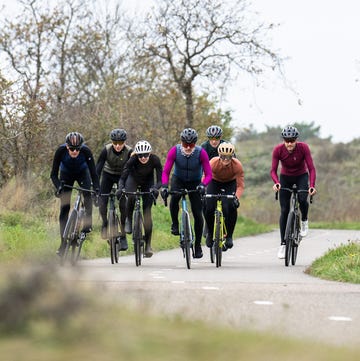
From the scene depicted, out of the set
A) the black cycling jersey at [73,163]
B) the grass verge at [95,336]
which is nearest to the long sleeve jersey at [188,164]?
the black cycling jersey at [73,163]

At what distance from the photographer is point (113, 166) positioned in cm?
1466

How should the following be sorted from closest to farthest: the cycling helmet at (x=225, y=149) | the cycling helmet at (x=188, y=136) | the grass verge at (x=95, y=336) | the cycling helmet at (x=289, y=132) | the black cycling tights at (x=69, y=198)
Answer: the grass verge at (x=95, y=336) < the black cycling tights at (x=69, y=198) < the cycling helmet at (x=188, y=136) < the cycling helmet at (x=225, y=149) < the cycling helmet at (x=289, y=132)

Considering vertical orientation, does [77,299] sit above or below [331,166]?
below

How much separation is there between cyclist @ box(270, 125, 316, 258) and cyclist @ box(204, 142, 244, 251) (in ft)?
1.81

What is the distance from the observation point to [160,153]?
30.8m

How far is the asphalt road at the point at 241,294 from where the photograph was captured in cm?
661

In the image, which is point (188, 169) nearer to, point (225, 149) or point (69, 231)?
point (225, 149)

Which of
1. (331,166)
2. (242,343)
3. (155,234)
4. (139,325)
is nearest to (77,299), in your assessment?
(139,325)

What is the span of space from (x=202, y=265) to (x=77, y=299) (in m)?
9.33

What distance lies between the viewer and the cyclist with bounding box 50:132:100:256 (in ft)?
43.7

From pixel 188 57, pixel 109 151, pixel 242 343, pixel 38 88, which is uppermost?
pixel 188 57

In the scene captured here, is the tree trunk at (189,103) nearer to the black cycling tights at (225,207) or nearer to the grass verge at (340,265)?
the black cycling tights at (225,207)

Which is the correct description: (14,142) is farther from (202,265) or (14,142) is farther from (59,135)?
(202,265)

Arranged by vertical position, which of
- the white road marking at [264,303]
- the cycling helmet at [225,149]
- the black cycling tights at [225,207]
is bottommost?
the white road marking at [264,303]
